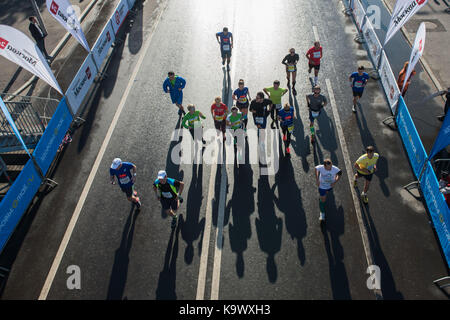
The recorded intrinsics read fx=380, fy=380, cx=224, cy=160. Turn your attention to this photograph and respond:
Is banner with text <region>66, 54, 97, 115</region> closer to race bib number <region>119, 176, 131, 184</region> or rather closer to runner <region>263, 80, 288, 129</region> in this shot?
race bib number <region>119, 176, 131, 184</region>

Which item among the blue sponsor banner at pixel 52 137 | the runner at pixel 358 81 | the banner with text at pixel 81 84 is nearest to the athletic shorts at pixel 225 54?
the runner at pixel 358 81

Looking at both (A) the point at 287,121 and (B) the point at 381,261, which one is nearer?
(B) the point at 381,261

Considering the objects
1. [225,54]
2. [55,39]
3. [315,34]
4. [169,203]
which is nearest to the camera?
[169,203]

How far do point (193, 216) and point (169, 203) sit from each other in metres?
1.02

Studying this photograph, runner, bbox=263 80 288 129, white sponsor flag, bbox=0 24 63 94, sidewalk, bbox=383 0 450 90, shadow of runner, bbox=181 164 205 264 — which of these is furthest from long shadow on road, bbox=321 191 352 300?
white sponsor flag, bbox=0 24 63 94

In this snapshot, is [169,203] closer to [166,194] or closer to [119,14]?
[166,194]

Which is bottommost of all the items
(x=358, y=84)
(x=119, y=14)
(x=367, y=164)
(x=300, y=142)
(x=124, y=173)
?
(x=124, y=173)

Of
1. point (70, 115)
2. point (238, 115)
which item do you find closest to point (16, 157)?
point (70, 115)

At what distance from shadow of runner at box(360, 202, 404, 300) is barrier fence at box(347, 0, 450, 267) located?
56.1 inches

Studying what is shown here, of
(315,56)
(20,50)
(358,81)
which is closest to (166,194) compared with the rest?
(20,50)

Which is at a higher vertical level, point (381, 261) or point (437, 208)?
point (437, 208)

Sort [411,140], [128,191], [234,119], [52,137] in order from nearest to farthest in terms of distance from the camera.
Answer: [128,191]
[411,140]
[234,119]
[52,137]

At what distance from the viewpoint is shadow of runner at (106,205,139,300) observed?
913 centimetres

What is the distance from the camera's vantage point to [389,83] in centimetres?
1397
